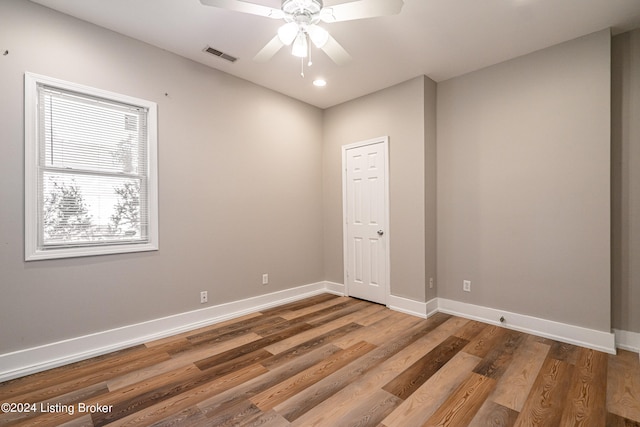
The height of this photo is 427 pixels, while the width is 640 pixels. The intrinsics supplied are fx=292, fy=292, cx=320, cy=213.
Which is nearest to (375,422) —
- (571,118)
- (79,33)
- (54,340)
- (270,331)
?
(270,331)

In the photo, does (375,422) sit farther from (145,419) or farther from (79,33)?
(79,33)

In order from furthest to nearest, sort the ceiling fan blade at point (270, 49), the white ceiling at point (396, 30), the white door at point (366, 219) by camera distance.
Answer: the white door at point (366, 219), the white ceiling at point (396, 30), the ceiling fan blade at point (270, 49)

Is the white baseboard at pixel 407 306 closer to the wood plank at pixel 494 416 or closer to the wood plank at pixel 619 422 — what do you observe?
the wood plank at pixel 494 416

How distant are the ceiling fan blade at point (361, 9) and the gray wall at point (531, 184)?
7.28 ft

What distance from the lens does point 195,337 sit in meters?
3.03

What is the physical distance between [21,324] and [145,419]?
4.75ft

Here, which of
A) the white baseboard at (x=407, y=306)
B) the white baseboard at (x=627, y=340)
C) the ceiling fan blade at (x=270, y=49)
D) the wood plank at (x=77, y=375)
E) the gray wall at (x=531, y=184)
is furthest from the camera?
the white baseboard at (x=407, y=306)

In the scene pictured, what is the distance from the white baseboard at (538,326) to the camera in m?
2.71

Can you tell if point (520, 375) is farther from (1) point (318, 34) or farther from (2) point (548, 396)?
(1) point (318, 34)

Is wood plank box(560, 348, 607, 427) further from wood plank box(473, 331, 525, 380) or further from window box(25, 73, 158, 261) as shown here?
window box(25, 73, 158, 261)

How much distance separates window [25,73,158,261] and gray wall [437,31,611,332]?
347 centimetres

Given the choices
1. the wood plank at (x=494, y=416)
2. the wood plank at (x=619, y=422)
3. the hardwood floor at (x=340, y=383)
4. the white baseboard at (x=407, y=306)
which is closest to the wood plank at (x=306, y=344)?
the hardwood floor at (x=340, y=383)

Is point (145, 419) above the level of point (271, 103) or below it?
below

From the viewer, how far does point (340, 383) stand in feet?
7.20
